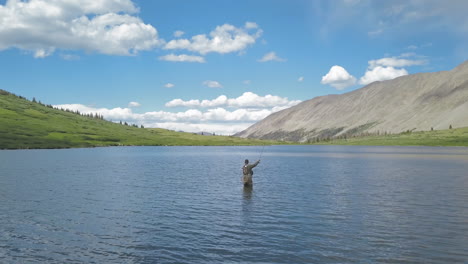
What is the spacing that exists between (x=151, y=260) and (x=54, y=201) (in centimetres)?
2332

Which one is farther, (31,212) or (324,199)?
(324,199)

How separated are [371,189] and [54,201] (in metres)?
38.8

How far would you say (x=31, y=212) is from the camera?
110 ft

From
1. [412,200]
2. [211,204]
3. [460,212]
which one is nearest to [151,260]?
[211,204]

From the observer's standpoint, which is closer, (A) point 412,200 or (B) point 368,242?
(B) point 368,242

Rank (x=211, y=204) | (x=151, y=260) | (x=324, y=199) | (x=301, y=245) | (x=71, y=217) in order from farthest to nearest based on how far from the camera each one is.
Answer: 1. (x=324, y=199)
2. (x=211, y=204)
3. (x=71, y=217)
4. (x=301, y=245)
5. (x=151, y=260)

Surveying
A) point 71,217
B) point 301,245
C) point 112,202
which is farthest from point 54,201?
point 301,245

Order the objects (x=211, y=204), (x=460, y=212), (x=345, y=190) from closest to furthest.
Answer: (x=460, y=212) → (x=211, y=204) → (x=345, y=190)

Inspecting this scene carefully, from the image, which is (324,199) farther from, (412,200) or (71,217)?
(71,217)

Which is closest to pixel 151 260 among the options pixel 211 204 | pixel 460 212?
pixel 211 204

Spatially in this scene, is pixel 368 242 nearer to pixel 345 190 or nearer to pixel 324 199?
pixel 324 199

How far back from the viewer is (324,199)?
42.0 meters

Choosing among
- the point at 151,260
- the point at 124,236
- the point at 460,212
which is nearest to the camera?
the point at 151,260

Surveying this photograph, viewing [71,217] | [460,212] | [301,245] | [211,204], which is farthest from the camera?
[211,204]
